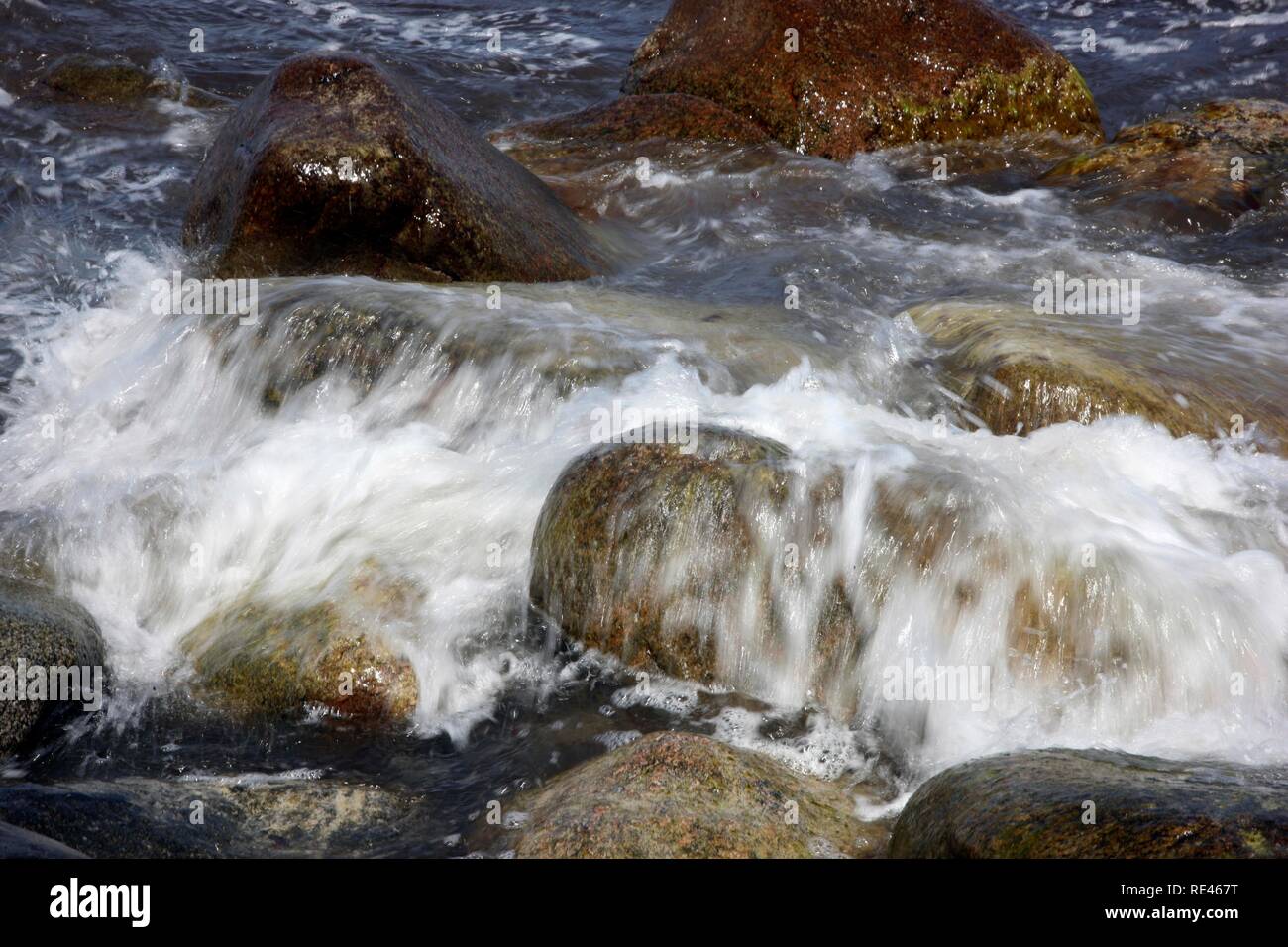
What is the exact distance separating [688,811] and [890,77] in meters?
8.82

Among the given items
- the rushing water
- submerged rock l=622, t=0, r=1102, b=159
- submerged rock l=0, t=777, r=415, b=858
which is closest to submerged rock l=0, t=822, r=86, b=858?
submerged rock l=0, t=777, r=415, b=858

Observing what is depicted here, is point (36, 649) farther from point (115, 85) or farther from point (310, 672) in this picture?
point (115, 85)

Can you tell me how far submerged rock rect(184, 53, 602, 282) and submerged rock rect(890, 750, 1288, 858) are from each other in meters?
5.12

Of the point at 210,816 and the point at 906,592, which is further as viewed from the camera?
the point at 906,592

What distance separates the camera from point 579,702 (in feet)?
17.3

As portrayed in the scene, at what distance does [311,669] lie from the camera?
5301 mm

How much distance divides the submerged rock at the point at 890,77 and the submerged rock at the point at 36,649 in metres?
7.72

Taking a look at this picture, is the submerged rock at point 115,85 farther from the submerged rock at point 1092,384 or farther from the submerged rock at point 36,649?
the submerged rock at point 1092,384

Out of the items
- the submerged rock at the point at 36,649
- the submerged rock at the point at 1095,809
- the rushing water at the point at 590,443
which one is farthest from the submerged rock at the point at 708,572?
the submerged rock at the point at 36,649

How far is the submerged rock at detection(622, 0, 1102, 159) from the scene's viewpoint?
11.2m

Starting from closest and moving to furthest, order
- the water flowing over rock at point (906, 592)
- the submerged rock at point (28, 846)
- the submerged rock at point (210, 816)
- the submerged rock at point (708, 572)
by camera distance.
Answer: the submerged rock at point (28, 846) → the submerged rock at point (210, 816) → the water flowing over rock at point (906, 592) → the submerged rock at point (708, 572)

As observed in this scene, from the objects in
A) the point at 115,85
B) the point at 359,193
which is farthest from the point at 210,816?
the point at 115,85

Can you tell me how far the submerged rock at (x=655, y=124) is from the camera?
11.3 metres
